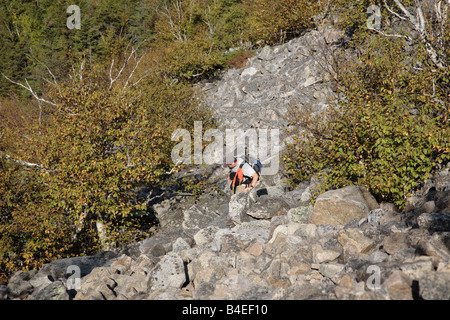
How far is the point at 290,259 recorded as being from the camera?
6.60m

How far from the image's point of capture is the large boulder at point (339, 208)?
814 centimetres

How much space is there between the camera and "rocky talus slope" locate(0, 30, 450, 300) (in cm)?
538

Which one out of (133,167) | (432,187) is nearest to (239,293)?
(432,187)

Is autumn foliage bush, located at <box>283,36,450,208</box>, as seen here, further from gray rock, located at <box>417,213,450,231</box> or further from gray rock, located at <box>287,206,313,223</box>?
gray rock, located at <box>417,213,450,231</box>

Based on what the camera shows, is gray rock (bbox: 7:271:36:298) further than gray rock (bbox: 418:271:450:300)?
Yes

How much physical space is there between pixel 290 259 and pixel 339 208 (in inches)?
87.3

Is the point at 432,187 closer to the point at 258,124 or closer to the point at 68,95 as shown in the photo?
the point at 68,95
